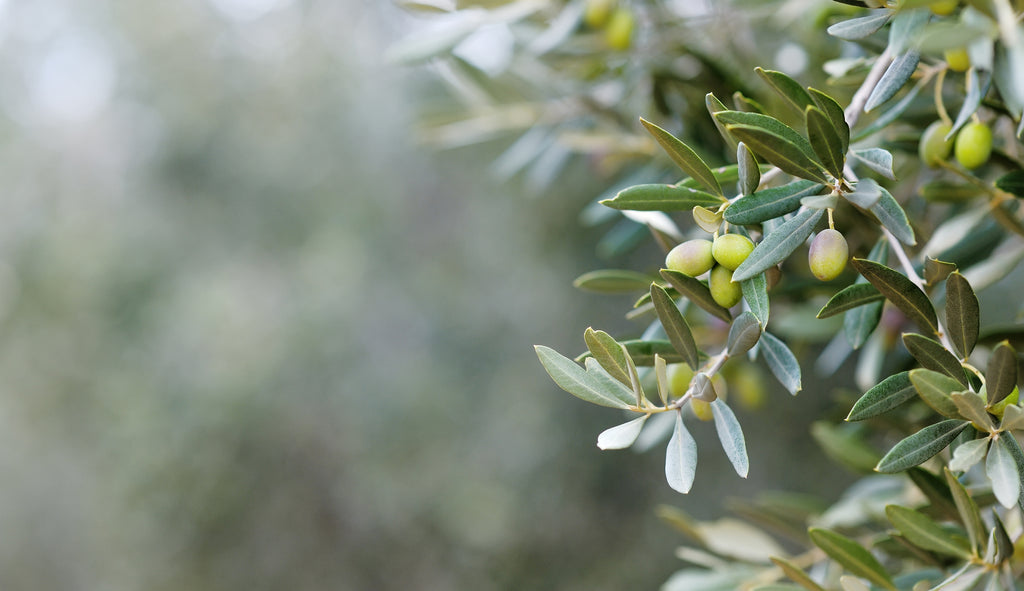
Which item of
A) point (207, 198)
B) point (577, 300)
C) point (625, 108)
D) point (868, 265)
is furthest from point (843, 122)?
point (207, 198)

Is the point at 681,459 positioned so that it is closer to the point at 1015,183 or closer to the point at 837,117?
the point at 837,117

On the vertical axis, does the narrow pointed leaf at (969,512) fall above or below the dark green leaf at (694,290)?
below

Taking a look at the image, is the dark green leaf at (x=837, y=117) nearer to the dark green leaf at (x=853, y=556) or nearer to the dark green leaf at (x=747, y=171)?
the dark green leaf at (x=747, y=171)

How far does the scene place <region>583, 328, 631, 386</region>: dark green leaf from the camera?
32 centimetres

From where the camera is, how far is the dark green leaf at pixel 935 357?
0.31m

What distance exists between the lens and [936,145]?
442 millimetres

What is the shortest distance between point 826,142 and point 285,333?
2731 millimetres

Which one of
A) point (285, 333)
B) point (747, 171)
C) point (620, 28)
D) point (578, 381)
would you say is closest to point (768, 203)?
point (747, 171)

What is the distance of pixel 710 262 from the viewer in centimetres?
33

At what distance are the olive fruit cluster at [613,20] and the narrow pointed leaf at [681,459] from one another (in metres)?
0.48

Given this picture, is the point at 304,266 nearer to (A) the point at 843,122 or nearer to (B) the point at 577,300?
(B) the point at 577,300

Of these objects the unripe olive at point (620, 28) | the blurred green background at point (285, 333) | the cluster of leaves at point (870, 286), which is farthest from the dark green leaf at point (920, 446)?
the blurred green background at point (285, 333)

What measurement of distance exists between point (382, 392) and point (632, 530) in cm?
112

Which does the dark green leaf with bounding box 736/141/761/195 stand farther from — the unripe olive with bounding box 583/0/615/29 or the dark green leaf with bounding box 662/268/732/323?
the unripe olive with bounding box 583/0/615/29
